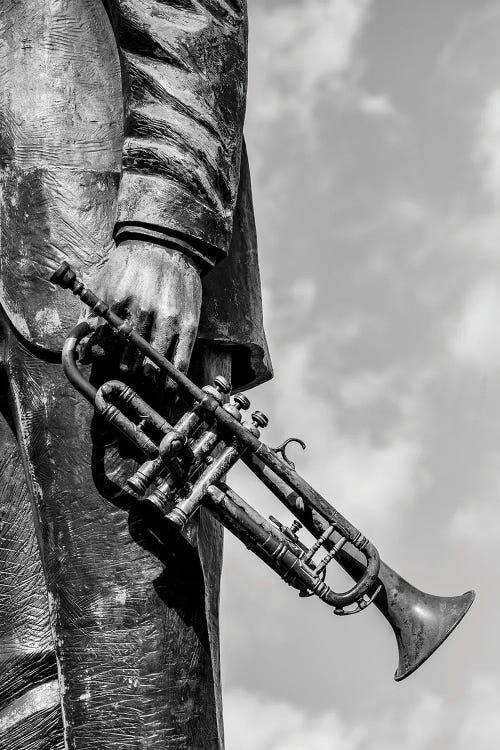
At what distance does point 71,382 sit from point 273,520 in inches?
24.7

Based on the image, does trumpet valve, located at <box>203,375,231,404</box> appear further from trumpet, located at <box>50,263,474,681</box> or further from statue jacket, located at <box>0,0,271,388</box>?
statue jacket, located at <box>0,0,271,388</box>

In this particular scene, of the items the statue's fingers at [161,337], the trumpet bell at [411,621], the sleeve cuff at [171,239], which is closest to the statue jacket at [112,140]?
the sleeve cuff at [171,239]

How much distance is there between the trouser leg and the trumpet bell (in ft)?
1.90

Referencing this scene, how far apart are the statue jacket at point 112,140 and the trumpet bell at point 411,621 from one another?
0.80 m

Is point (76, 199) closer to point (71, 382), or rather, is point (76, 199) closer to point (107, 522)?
point (71, 382)

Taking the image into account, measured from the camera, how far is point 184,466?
3811mm

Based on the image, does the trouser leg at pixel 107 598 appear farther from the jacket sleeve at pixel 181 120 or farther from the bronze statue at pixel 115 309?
the jacket sleeve at pixel 181 120

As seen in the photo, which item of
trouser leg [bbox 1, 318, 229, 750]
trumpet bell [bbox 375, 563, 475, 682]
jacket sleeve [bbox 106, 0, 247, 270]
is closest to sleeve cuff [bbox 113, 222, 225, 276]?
jacket sleeve [bbox 106, 0, 247, 270]

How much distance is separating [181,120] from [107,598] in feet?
3.95

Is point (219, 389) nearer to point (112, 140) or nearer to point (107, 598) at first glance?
point (107, 598)

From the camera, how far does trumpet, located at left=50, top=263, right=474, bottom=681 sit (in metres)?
3.73

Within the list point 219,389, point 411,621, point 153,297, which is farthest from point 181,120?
point 411,621

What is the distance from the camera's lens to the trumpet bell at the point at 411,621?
14.1 feet

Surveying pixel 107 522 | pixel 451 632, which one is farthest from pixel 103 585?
pixel 451 632
